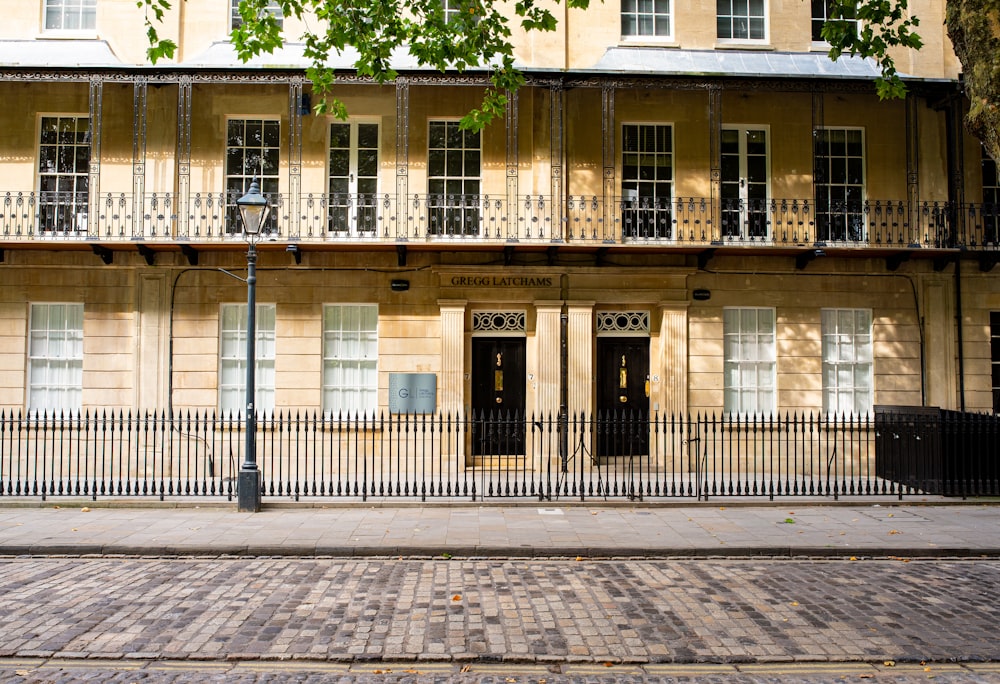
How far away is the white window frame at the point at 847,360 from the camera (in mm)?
15625

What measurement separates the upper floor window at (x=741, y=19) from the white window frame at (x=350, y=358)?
31.4 feet

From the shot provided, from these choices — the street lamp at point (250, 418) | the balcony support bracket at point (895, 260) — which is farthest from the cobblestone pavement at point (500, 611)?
the balcony support bracket at point (895, 260)

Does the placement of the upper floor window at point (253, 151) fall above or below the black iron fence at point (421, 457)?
above

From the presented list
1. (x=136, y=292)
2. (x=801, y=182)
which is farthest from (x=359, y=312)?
(x=801, y=182)

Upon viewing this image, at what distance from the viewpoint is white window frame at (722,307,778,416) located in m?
15.6

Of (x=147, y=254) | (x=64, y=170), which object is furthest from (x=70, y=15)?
(x=147, y=254)

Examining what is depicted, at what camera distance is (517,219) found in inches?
577

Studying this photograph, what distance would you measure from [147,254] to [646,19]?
1141 cm

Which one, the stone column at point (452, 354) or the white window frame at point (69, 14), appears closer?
the stone column at point (452, 354)

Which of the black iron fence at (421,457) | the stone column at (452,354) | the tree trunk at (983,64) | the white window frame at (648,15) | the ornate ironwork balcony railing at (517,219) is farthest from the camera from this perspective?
the white window frame at (648,15)

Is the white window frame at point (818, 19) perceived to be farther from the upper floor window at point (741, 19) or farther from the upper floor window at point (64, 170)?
the upper floor window at point (64, 170)

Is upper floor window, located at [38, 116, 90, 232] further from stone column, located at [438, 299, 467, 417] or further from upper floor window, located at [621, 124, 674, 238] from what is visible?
upper floor window, located at [621, 124, 674, 238]

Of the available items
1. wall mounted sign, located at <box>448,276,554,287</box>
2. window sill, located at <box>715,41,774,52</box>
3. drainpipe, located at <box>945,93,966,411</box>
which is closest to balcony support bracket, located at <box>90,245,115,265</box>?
wall mounted sign, located at <box>448,276,554,287</box>

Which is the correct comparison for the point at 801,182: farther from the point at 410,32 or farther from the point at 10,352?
the point at 10,352
